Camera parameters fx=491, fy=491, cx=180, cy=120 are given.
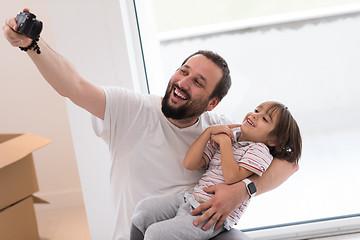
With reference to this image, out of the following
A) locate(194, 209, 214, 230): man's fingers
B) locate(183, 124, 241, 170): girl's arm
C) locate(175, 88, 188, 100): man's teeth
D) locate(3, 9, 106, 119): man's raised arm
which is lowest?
locate(194, 209, 214, 230): man's fingers

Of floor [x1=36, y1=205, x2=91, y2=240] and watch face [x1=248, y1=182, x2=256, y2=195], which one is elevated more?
watch face [x1=248, y1=182, x2=256, y2=195]

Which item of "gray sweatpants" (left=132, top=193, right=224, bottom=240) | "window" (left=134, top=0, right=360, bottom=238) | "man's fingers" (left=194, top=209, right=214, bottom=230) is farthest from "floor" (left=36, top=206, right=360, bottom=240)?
"man's fingers" (left=194, top=209, right=214, bottom=230)

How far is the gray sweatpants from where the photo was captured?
162 centimetres

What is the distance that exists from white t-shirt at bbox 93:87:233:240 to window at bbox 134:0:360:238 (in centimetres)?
61

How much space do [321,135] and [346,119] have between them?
0.16 metres

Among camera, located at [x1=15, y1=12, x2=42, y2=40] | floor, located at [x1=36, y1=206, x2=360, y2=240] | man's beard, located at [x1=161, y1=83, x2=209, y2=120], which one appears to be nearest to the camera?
camera, located at [x1=15, y1=12, x2=42, y2=40]

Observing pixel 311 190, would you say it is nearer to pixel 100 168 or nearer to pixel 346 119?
pixel 346 119

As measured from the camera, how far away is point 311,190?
2.65 m

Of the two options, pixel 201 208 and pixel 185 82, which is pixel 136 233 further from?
pixel 185 82

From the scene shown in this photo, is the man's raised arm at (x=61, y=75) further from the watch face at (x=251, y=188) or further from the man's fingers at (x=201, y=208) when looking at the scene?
the watch face at (x=251, y=188)

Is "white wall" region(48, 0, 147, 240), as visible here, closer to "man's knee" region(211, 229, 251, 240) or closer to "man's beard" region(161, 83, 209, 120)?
"man's beard" region(161, 83, 209, 120)

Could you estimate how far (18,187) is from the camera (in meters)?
2.64

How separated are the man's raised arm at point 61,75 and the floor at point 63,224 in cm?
134

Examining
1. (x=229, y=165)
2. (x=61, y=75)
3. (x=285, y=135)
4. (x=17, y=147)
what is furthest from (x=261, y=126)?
(x=17, y=147)
